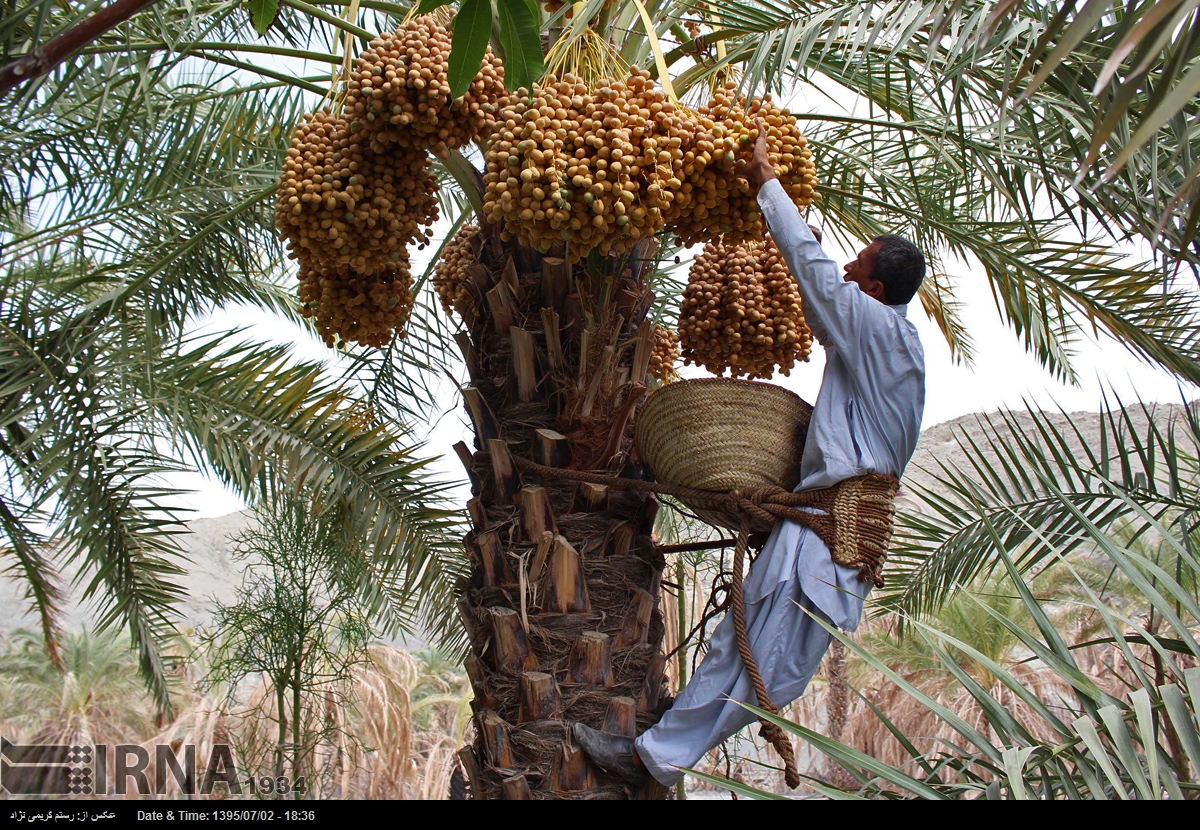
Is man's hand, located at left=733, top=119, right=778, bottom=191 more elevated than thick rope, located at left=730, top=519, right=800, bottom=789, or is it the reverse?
man's hand, located at left=733, top=119, right=778, bottom=191

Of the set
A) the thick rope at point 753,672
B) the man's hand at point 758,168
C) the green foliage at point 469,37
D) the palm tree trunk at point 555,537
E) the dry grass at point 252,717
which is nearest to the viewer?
the green foliage at point 469,37

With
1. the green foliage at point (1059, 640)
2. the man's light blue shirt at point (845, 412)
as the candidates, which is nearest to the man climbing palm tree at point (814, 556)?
the man's light blue shirt at point (845, 412)

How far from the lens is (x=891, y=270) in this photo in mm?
2793

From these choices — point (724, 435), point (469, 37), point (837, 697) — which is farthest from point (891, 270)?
point (837, 697)

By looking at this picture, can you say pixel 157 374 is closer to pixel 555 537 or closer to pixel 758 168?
pixel 555 537

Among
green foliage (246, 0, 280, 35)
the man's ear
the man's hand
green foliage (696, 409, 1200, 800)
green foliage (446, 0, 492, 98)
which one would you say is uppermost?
the man's hand

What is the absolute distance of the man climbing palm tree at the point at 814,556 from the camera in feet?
8.49

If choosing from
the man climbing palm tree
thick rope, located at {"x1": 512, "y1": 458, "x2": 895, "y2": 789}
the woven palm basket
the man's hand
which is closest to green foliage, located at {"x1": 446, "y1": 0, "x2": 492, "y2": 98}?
the man's hand

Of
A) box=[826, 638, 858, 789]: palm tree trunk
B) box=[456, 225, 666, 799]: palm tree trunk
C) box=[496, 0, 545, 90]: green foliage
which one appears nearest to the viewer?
box=[496, 0, 545, 90]: green foliage

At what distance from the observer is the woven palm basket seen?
106 inches

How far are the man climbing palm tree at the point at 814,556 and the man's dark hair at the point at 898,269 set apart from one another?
0.37ft

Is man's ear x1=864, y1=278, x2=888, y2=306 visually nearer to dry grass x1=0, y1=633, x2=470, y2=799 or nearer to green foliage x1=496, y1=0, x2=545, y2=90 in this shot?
green foliage x1=496, y1=0, x2=545, y2=90

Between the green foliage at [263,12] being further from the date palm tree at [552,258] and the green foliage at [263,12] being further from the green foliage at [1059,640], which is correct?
the green foliage at [1059,640]

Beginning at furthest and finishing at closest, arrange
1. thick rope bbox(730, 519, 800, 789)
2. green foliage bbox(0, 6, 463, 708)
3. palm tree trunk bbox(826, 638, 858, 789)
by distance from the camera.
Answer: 1. palm tree trunk bbox(826, 638, 858, 789)
2. green foliage bbox(0, 6, 463, 708)
3. thick rope bbox(730, 519, 800, 789)
